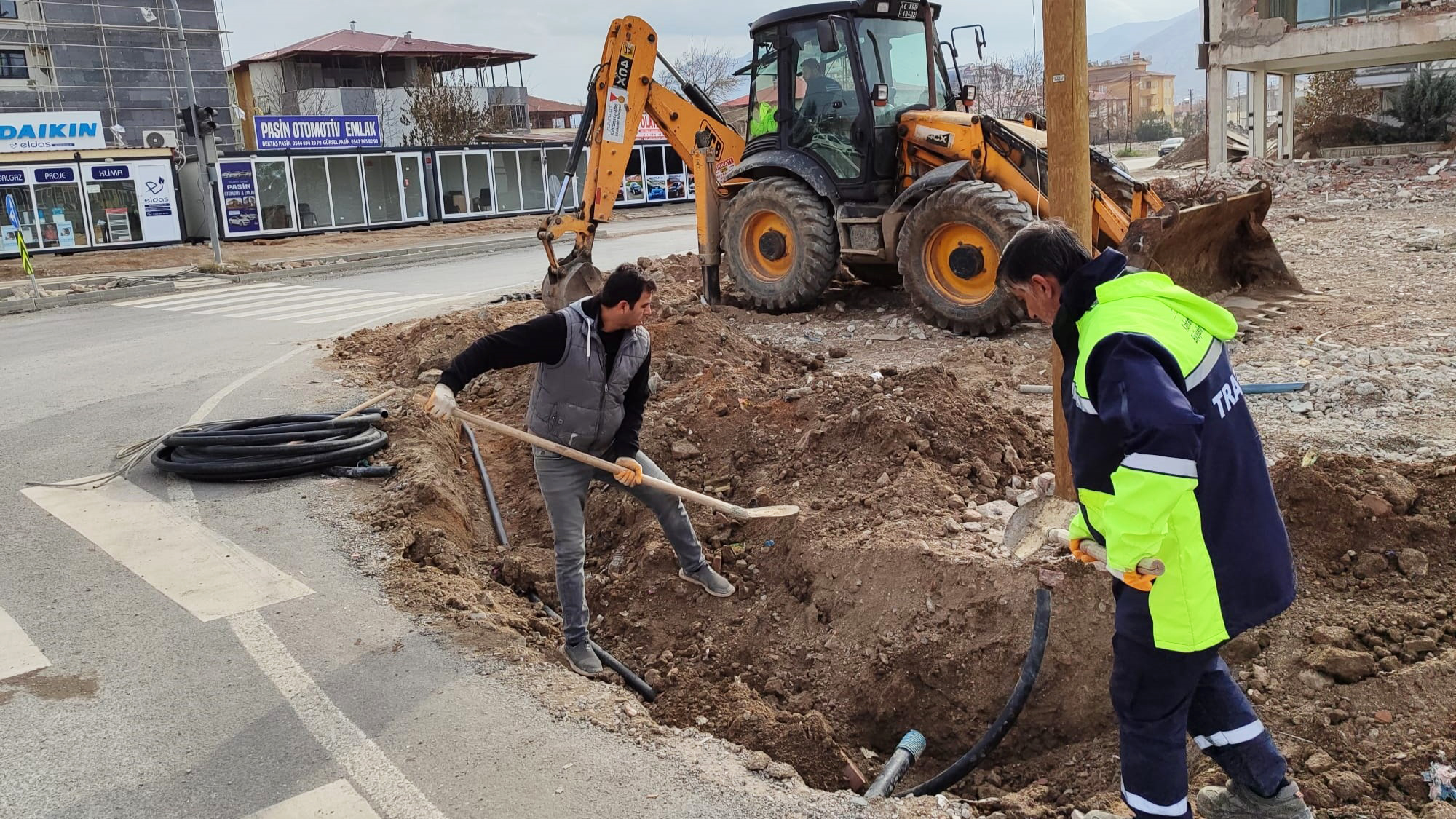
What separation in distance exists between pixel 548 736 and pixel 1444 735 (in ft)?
10.3

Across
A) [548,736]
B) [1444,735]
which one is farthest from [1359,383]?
[548,736]

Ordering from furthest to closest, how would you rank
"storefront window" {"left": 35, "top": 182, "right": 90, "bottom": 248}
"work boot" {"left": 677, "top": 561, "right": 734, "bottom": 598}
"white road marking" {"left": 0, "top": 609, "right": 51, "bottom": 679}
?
"storefront window" {"left": 35, "top": 182, "right": 90, "bottom": 248}, "work boot" {"left": 677, "top": 561, "right": 734, "bottom": 598}, "white road marking" {"left": 0, "top": 609, "right": 51, "bottom": 679}

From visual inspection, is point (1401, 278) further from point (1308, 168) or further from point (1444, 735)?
point (1308, 168)

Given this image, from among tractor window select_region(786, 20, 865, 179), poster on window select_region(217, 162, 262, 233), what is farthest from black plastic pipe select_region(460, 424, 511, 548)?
poster on window select_region(217, 162, 262, 233)

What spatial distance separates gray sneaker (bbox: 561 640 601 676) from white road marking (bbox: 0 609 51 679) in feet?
7.46

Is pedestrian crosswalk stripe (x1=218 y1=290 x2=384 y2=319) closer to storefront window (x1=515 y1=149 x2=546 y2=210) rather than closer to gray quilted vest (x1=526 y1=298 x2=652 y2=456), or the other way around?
gray quilted vest (x1=526 y1=298 x2=652 y2=456)

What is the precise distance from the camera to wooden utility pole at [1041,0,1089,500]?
197 inches

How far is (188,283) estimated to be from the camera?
70.3 ft

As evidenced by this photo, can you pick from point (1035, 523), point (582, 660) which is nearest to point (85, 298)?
point (582, 660)

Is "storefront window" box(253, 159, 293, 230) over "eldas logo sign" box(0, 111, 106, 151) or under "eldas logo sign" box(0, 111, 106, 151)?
under

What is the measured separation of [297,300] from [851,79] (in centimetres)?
1090

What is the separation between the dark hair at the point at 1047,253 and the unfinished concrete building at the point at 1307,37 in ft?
90.7

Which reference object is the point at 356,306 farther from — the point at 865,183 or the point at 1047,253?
the point at 1047,253

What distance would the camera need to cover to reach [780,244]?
40.8 ft
